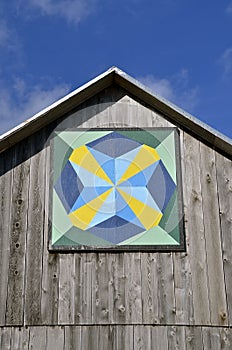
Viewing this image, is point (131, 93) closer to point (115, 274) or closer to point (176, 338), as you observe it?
point (115, 274)

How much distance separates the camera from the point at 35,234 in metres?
6.41

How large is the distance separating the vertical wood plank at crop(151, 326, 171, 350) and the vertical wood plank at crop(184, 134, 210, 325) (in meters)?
0.32

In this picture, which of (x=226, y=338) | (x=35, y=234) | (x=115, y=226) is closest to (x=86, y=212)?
(x=115, y=226)

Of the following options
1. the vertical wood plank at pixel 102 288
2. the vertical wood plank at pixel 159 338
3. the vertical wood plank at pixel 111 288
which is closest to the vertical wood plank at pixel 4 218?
the vertical wood plank at pixel 102 288

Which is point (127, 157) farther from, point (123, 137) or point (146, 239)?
point (146, 239)

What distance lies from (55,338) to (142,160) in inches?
76.6

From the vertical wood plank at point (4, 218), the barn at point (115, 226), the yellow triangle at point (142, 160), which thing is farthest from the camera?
the yellow triangle at point (142, 160)

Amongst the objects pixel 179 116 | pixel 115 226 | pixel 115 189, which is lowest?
pixel 115 226

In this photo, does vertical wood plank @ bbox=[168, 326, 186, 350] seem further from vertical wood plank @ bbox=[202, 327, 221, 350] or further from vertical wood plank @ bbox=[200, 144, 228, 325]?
vertical wood plank @ bbox=[200, 144, 228, 325]

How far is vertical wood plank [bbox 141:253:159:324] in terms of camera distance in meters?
6.11

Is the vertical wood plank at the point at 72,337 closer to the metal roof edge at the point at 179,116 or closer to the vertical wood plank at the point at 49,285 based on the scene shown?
the vertical wood plank at the point at 49,285

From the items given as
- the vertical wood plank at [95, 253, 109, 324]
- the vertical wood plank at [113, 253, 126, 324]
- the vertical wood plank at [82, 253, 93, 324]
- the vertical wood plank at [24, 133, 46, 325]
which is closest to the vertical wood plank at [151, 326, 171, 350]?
the vertical wood plank at [113, 253, 126, 324]

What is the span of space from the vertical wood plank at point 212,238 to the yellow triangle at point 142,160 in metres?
0.50

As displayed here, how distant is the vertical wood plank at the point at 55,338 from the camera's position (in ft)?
19.6
